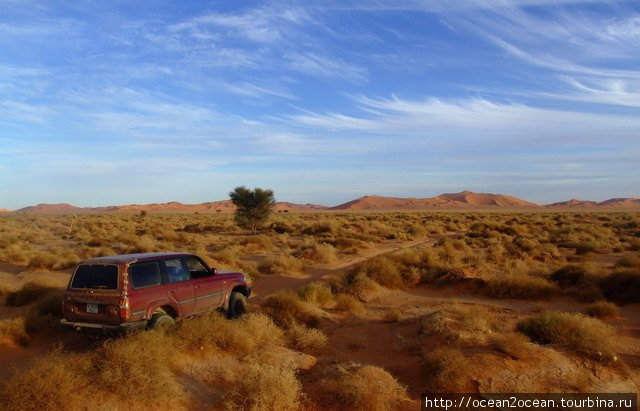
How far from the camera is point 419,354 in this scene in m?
8.88

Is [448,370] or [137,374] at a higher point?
[137,374]

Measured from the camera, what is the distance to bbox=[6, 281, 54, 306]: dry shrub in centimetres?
1330

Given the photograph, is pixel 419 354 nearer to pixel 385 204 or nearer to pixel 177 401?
pixel 177 401

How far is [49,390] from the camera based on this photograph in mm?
5953

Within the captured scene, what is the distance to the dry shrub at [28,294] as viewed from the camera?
13.3m

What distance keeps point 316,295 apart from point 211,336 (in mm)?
5379

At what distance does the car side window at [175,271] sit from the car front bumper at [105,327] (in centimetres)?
109

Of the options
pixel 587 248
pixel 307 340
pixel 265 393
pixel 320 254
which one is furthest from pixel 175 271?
pixel 587 248

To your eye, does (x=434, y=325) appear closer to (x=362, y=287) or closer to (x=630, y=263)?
(x=362, y=287)

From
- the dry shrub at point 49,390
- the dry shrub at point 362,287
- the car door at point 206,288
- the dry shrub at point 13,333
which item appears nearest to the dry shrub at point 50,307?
the dry shrub at point 13,333

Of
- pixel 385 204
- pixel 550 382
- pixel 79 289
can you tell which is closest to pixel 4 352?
pixel 79 289

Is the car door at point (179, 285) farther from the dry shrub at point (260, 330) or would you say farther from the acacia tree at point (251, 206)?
the acacia tree at point (251, 206)

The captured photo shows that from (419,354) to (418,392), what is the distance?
158 centimetres

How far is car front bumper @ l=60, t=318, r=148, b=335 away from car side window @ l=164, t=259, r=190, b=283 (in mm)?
1086
